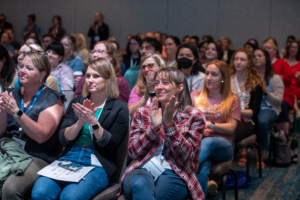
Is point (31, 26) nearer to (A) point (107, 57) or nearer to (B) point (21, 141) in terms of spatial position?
(A) point (107, 57)

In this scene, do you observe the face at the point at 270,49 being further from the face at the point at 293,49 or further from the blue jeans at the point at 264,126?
the blue jeans at the point at 264,126

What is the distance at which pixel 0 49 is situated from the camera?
2848 millimetres

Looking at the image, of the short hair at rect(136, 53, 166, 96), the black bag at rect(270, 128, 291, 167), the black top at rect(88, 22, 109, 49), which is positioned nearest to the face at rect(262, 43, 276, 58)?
the black bag at rect(270, 128, 291, 167)

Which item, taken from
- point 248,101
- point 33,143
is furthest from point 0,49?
point 248,101

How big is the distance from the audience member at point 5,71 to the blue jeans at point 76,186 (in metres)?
1.34

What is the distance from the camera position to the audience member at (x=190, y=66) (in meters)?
3.28

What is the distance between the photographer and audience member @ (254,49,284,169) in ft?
11.8

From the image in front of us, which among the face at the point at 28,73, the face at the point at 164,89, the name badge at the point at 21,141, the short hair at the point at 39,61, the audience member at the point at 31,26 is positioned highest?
the audience member at the point at 31,26

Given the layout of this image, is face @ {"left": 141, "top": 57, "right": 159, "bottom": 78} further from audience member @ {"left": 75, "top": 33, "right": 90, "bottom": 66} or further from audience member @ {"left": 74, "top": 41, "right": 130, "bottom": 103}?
audience member @ {"left": 75, "top": 33, "right": 90, "bottom": 66}

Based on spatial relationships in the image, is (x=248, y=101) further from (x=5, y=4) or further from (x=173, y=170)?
(x=5, y=4)

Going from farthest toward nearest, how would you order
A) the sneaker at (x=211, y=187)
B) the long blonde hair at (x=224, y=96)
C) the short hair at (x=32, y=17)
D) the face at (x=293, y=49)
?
the short hair at (x=32, y=17)
the face at (x=293, y=49)
the long blonde hair at (x=224, y=96)
the sneaker at (x=211, y=187)

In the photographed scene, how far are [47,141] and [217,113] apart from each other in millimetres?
1407

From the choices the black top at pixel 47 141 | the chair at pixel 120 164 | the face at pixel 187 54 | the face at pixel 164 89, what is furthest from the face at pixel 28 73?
the face at pixel 187 54

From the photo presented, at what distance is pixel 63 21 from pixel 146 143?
7220 mm
